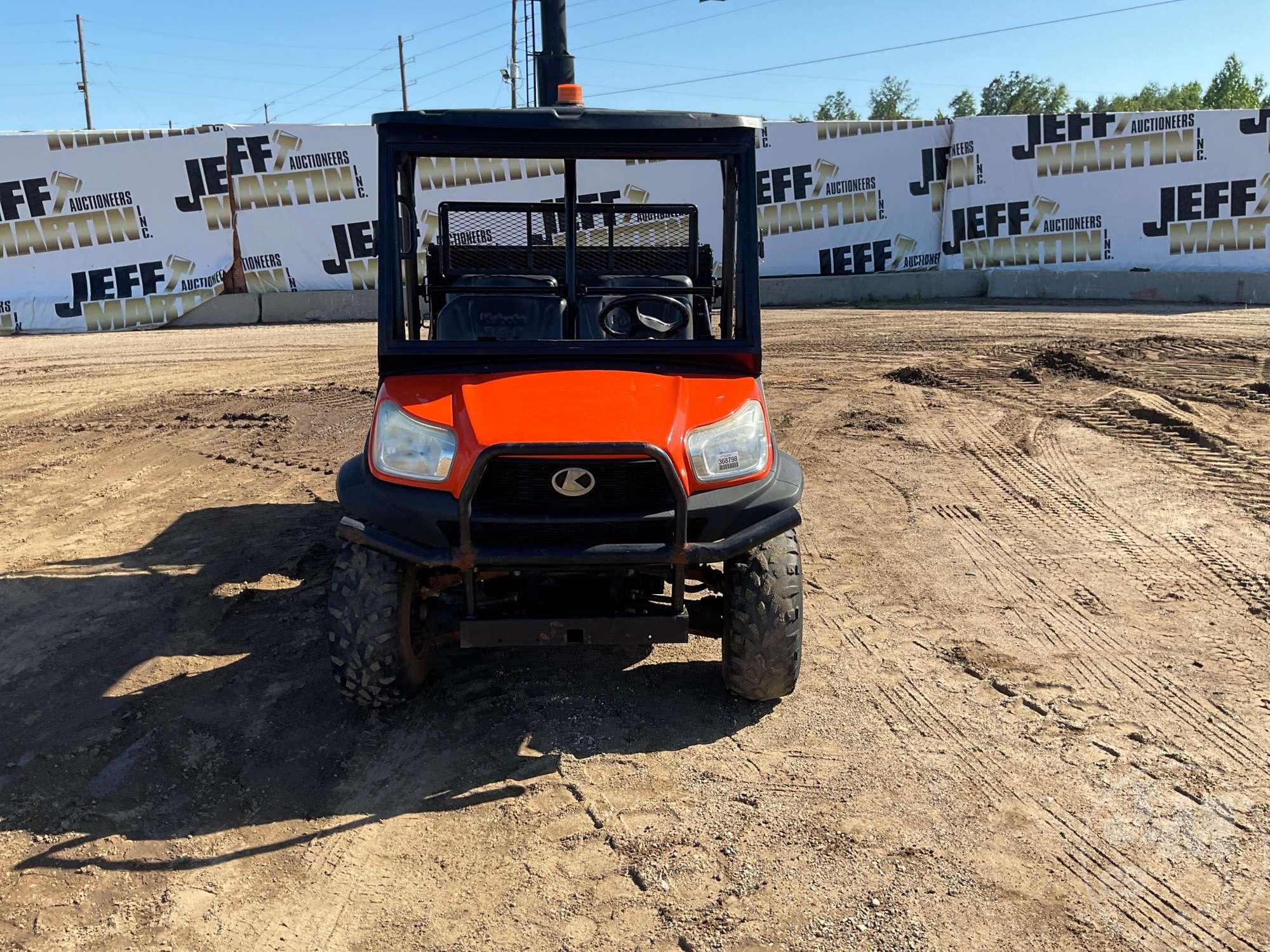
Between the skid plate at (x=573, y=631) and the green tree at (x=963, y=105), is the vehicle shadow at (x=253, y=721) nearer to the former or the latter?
the skid plate at (x=573, y=631)

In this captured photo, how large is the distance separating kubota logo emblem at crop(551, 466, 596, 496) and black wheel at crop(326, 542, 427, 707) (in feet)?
2.22

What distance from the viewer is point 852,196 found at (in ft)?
58.9

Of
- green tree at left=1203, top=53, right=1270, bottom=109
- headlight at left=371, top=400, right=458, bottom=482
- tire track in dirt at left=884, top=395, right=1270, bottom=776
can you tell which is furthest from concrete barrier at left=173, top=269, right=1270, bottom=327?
green tree at left=1203, top=53, right=1270, bottom=109

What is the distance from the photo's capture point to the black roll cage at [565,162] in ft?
12.4

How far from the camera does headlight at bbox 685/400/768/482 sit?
347cm

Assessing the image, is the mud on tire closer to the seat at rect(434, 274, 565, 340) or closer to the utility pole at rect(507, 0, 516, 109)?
the seat at rect(434, 274, 565, 340)

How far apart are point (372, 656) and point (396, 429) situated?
80 cm

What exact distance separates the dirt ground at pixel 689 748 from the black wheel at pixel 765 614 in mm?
241

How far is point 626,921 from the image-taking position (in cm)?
270

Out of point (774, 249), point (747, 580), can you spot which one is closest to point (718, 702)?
point (747, 580)

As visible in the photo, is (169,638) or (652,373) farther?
(169,638)

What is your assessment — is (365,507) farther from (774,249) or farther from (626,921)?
(774,249)

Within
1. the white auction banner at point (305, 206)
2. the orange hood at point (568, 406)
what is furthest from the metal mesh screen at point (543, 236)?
the white auction banner at point (305, 206)

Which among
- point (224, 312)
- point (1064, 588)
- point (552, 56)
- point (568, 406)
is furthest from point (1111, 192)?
point (568, 406)
